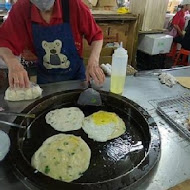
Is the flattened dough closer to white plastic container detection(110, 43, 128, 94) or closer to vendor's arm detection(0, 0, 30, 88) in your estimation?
white plastic container detection(110, 43, 128, 94)

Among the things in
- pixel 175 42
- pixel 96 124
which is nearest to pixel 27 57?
pixel 96 124

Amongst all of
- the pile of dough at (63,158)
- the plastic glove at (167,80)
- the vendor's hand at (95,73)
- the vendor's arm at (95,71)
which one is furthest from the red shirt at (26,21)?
the pile of dough at (63,158)

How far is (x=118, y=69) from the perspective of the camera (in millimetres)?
1378

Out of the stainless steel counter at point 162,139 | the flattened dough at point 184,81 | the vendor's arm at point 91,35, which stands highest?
the vendor's arm at point 91,35

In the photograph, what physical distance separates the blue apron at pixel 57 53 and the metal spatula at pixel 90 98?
18.0 inches

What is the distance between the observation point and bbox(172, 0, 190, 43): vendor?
172 inches

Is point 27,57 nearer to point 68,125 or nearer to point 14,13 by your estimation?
point 14,13

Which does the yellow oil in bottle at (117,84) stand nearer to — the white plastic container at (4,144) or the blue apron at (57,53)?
the blue apron at (57,53)

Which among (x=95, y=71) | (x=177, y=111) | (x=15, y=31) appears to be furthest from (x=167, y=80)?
(x=15, y=31)

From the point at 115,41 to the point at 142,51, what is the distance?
2.45 ft

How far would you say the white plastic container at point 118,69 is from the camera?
1.33 meters

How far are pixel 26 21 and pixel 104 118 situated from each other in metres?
0.89

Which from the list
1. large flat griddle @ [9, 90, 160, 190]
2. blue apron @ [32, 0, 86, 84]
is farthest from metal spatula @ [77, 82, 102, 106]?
blue apron @ [32, 0, 86, 84]

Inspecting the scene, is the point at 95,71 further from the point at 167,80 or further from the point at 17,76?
the point at 167,80
